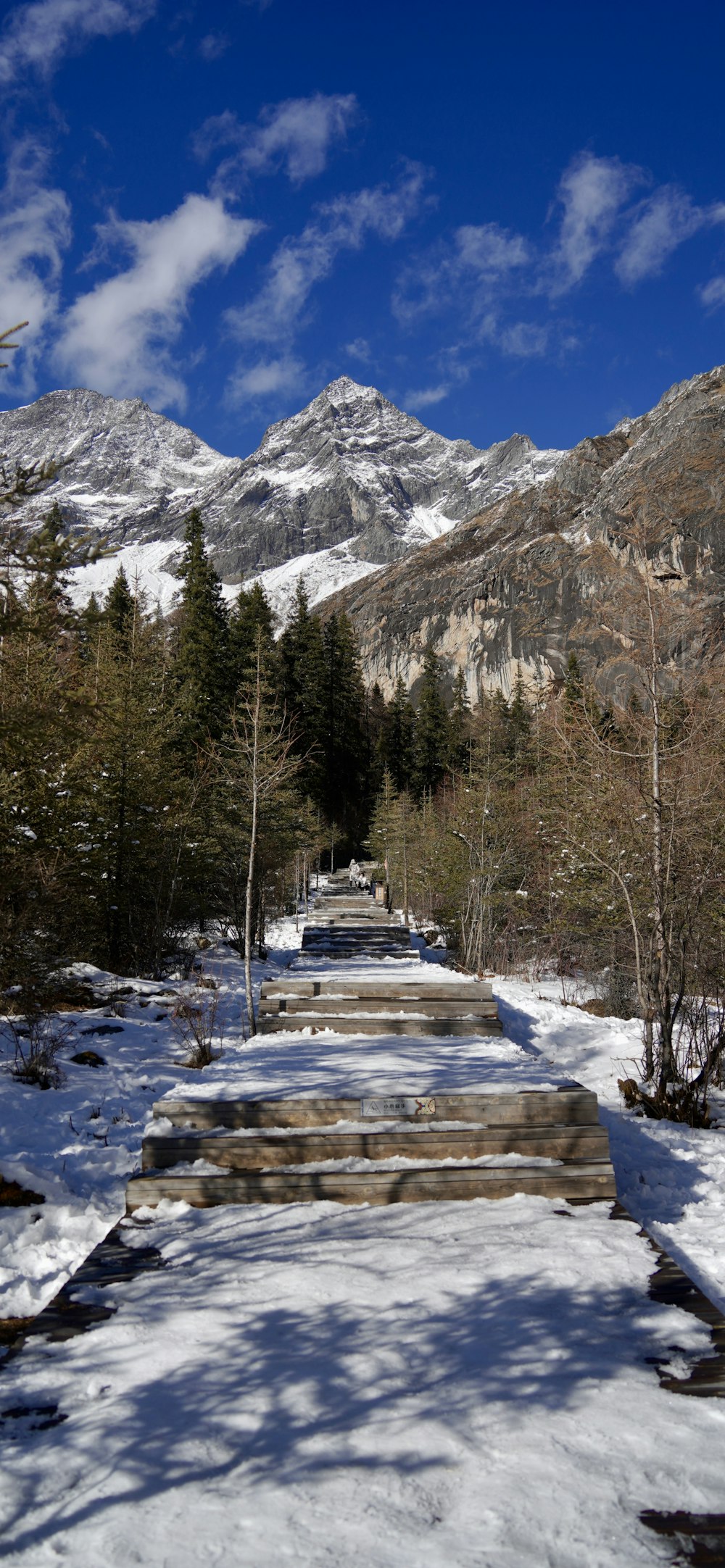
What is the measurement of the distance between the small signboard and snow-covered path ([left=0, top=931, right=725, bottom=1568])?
0.76m

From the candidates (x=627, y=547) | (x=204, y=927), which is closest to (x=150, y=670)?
(x=204, y=927)

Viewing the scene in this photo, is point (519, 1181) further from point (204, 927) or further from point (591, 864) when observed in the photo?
point (204, 927)

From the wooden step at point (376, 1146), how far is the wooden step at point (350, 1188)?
0.23 m

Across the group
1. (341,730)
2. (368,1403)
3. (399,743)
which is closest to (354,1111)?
(368,1403)

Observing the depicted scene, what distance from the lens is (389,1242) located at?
11.9 ft

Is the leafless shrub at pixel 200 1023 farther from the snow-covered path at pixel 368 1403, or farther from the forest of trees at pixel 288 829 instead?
the snow-covered path at pixel 368 1403

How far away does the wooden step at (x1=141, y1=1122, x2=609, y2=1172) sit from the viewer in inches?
175

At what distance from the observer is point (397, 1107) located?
485cm

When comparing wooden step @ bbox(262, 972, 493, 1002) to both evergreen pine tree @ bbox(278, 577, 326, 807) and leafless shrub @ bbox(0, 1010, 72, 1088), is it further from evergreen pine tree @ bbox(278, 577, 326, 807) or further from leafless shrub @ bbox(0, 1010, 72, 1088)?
evergreen pine tree @ bbox(278, 577, 326, 807)

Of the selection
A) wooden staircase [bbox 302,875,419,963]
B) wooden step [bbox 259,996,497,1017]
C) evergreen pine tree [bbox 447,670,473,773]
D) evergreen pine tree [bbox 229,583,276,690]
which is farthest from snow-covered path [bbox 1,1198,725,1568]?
evergreen pine tree [bbox 447,670,473,773]

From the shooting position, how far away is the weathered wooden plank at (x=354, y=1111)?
477 cm

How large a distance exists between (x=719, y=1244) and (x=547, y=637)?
251ft

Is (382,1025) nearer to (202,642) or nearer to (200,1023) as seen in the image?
(200,1023)

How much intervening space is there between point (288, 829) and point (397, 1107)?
14602mm
